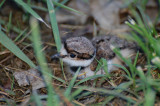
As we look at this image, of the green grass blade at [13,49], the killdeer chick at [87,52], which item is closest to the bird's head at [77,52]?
the killdeer chick at [87,52]

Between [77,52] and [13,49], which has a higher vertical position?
[13,49]

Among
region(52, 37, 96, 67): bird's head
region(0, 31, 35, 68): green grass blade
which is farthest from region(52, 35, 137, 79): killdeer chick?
region(0, 31, 35, 68): green grass blade

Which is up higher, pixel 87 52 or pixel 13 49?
pixel 13 49

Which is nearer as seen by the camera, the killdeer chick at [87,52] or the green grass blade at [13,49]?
the green grass blade at [13,49]

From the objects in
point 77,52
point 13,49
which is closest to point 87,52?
point 77,52

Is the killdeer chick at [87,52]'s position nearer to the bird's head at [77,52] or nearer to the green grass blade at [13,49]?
the bird's head at [77,52]

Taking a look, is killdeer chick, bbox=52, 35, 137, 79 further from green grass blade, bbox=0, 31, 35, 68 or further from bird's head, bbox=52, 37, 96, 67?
green grass blade, bbox=0, 31, 35, 68

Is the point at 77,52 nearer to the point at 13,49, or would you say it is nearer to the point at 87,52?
the point at 87,52

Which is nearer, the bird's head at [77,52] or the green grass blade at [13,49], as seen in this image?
the green grass blade at [13,49]

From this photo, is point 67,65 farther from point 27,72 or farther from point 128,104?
point 128,104

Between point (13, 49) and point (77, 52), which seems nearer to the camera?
point (13, 49)
